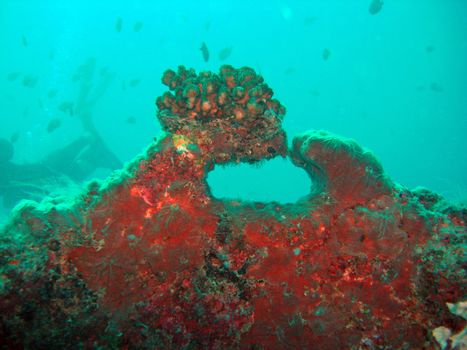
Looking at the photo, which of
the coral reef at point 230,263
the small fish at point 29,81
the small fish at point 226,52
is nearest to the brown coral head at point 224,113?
the coral reef at point 230,263

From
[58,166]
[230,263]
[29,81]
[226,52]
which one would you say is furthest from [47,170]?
[226,52]

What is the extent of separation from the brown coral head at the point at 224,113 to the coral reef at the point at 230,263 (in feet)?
0.90

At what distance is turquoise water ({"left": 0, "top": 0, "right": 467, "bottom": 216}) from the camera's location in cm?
6159

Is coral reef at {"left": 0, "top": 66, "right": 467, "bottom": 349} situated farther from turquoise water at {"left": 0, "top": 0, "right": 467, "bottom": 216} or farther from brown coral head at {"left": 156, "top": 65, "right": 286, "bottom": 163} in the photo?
turquoise water at {"left": 0, "top": 0, "right": 467, "bottom": 216}

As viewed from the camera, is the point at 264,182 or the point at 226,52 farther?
the point at 264,182

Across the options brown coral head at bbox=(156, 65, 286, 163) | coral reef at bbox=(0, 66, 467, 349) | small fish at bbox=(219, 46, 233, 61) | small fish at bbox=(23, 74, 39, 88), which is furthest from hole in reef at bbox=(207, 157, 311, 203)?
coral reef at bbox=(0, 66, 467, 349)

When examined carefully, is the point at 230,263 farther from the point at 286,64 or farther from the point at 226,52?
the point at 286,64

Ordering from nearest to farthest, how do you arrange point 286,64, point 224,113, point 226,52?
1. point 224,113
2. point 226,52
3. point 286,64

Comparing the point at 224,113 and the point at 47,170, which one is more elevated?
the point at 47,170

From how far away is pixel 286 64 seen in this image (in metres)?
87.8

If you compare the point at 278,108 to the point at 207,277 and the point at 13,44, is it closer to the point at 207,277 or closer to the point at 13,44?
the point at 207,277

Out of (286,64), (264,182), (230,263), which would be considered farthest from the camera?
(286,64)

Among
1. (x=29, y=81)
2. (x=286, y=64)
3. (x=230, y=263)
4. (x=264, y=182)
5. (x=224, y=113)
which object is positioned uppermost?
(x=286, y=64)

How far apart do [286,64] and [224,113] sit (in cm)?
9342
